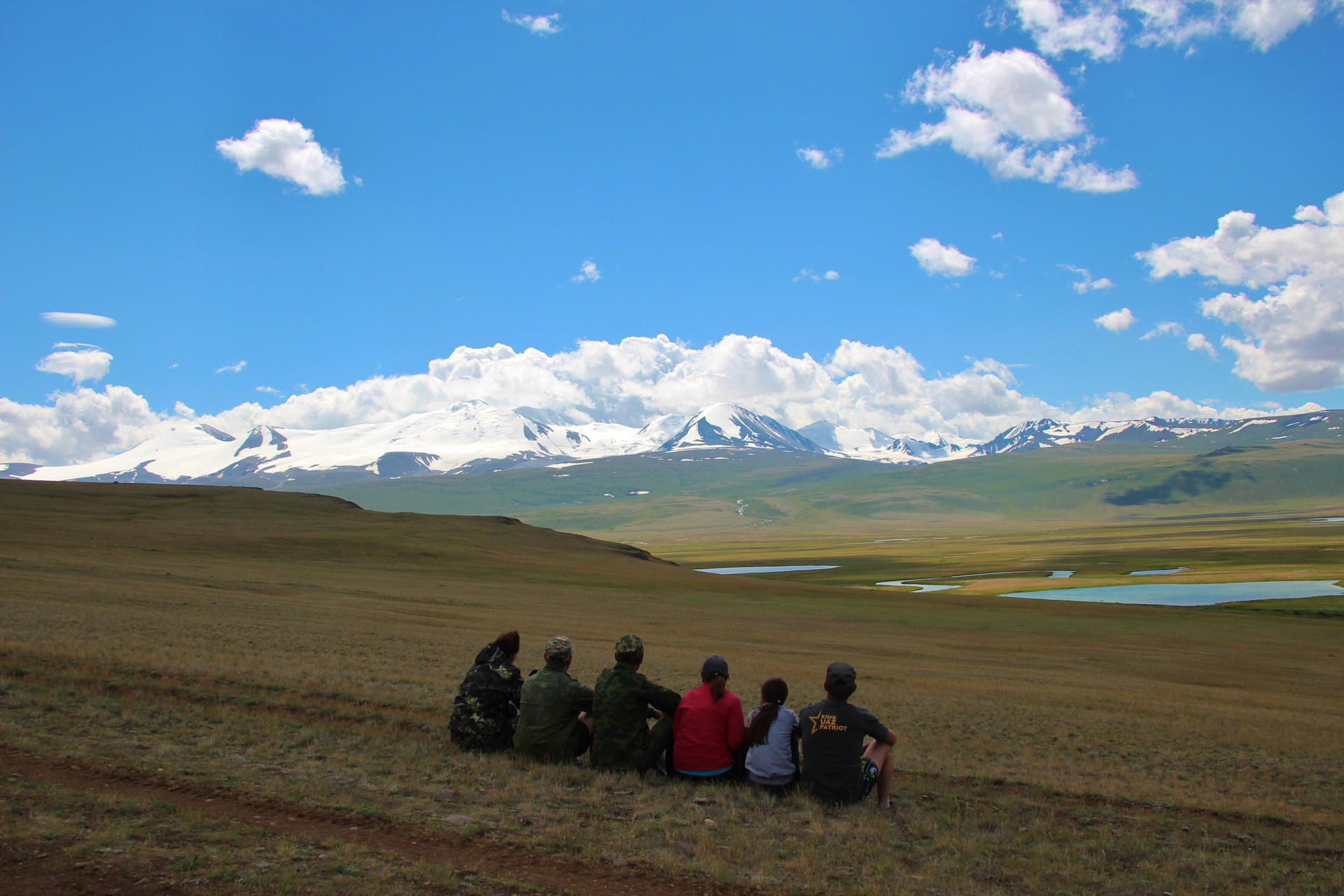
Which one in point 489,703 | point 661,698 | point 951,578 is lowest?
point 951,578

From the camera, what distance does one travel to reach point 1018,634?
167 ft

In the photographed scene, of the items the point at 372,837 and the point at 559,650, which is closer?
the point at 372,837

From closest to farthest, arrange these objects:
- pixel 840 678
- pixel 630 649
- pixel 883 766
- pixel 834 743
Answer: pixel 840 678, pixel 834 743, pixel 883 766, pixel 630 649

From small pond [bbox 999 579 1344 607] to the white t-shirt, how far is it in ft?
235

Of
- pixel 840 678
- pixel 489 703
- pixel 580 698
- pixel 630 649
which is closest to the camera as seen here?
pixel 840 678

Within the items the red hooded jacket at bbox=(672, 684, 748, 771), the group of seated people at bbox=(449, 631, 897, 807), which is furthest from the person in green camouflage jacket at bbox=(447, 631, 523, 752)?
the red hooded jacket at bbox=(672, 684, 748, 771)

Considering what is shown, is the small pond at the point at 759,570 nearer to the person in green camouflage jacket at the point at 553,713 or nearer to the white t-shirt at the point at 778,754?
the person in green camouflage jacket at the point at 553,713

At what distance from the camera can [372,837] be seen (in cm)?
903

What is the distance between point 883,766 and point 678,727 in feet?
9.95

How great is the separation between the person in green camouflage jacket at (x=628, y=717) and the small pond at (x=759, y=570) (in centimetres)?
11529

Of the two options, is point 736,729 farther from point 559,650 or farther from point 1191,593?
point 1191,593

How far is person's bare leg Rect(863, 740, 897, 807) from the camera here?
446 inches

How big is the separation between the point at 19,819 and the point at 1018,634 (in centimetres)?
5216

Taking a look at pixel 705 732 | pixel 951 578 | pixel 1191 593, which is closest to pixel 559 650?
pixel 705 732
